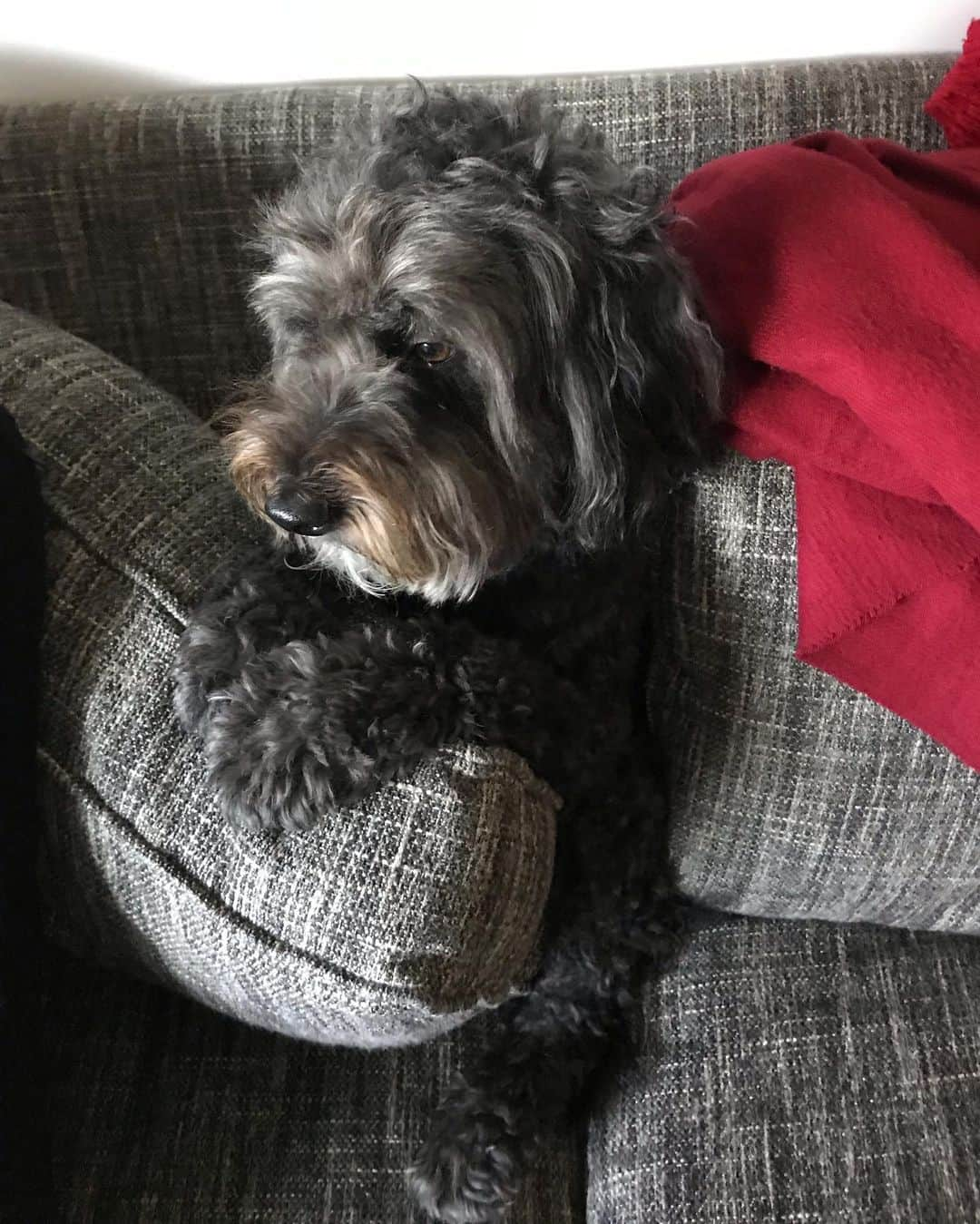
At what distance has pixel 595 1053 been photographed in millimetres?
1267

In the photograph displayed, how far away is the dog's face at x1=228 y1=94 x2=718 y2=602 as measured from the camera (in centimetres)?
100

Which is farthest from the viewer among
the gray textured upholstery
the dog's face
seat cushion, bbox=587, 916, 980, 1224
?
the gray textured upholstery

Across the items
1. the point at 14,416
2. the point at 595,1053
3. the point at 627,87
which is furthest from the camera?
the point at 627,87

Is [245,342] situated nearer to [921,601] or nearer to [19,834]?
[19,834]

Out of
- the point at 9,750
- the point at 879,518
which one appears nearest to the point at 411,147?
the point at 879,518

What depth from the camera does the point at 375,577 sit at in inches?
43.3

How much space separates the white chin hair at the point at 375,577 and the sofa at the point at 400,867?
137 millimetres

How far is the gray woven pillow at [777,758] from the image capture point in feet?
3.87

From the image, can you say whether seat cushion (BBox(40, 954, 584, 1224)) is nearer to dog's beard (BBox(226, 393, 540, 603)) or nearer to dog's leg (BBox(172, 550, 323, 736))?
dog's leg (BBox(172, 550, 323, 736))

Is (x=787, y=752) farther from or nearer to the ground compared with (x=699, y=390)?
nearer to the ground

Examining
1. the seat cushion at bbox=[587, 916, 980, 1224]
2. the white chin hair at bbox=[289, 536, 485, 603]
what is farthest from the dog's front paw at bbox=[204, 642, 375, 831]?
the seat cushion at bbox=[587, 916, 980, 1224]

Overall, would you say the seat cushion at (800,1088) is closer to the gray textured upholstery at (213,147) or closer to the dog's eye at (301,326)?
the dog's eye at (301,326)

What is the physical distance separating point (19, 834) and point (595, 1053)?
0.73 meters

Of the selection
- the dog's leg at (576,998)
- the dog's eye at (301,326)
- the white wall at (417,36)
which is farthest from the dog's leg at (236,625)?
the white wall at (417,36)
